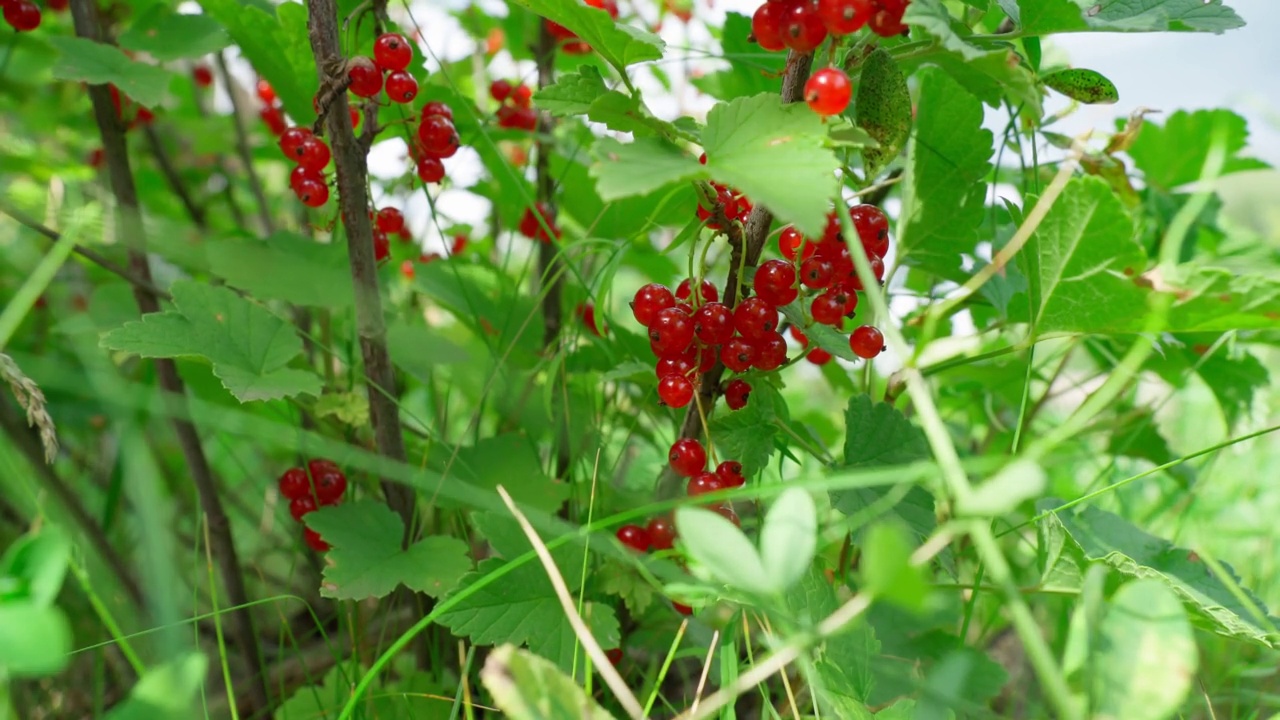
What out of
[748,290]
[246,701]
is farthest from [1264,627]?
[246,701]

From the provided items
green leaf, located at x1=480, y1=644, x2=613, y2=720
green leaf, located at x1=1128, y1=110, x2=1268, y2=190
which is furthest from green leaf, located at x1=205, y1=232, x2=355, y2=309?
green leaf, located at x1=1128, y1=110, x2=1268, y2=190

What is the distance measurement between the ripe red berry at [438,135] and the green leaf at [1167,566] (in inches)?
28.9

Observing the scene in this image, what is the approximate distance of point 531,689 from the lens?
538 millimetres

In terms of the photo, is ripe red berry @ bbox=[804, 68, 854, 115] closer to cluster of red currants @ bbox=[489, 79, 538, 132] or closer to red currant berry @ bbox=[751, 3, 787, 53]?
red currant berry @ bbox=[751, 3, 787, 53]

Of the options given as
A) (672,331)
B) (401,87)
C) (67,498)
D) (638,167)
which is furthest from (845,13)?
(67,498)

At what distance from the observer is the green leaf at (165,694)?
1.38 ft

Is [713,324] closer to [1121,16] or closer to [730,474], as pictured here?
[730,474]

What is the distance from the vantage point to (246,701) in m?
1.11

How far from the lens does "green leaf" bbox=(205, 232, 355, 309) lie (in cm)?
109

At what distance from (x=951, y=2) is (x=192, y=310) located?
1.10m

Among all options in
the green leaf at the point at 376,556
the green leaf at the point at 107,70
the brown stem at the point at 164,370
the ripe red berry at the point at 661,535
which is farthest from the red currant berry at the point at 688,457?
the green leaf at the point at 107,70

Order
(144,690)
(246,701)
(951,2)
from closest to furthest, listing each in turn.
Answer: (144,690)
(246,701)
(951,2)

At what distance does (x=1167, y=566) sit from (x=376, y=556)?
813mm

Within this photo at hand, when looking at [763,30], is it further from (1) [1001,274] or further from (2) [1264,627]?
(2) [1264,627]
